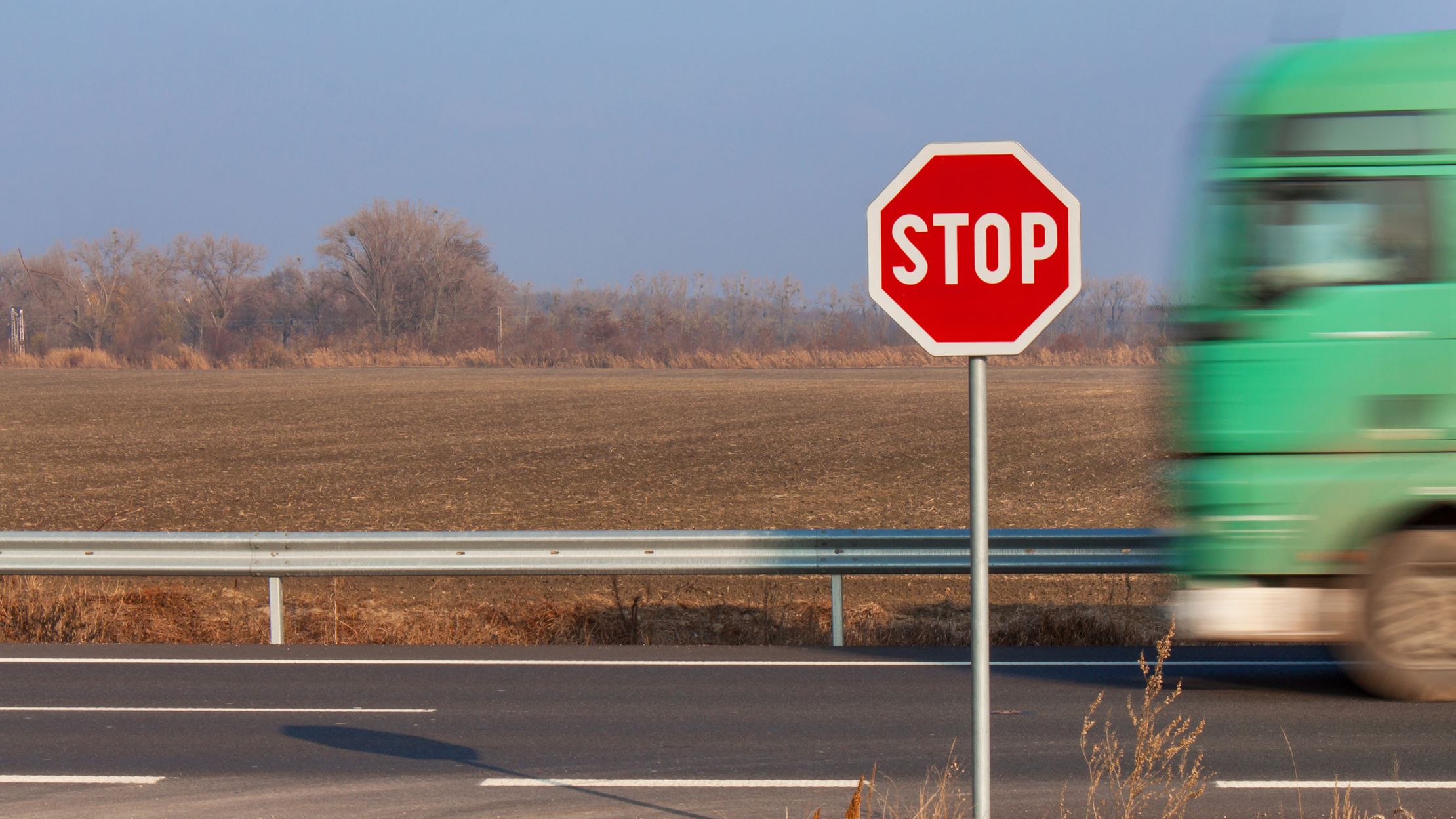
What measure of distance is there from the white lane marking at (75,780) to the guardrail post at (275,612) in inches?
137

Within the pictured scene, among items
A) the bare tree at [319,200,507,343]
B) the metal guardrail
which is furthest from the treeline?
the metal guardrail

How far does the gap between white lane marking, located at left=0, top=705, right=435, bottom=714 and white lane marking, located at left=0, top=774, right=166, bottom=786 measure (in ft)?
4.22

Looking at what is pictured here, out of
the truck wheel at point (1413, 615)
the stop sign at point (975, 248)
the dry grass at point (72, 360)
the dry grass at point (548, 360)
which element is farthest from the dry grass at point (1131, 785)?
the dry grass at point (72, 360)

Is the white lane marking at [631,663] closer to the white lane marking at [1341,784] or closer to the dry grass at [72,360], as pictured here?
the white lane marking at [1341,784]

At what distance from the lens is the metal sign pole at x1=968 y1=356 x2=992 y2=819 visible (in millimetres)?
4301

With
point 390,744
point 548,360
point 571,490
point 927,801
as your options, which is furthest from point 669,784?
point 548,360

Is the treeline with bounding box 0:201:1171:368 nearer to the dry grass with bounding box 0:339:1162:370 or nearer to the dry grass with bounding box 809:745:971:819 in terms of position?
the dry grass with bounding box 0:339:1162:370

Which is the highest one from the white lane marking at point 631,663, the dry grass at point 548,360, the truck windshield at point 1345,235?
the dry grass at point 548,360

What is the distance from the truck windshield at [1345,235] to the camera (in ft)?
23.4

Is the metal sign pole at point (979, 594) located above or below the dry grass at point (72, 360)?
below

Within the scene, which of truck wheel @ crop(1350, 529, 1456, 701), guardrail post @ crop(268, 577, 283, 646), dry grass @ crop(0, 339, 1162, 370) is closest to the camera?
truck wheel @ crop(1350, 529, 1456, 701)

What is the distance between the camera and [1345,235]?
7137 millimetres

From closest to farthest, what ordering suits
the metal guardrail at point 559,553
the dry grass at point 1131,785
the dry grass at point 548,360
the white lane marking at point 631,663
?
the dry grass at point 1131,785, the white lane marking at point 631,663, the metal guardrail at point 559,553, the dry grass at point 548,360

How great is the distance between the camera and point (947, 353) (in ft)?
13.8
